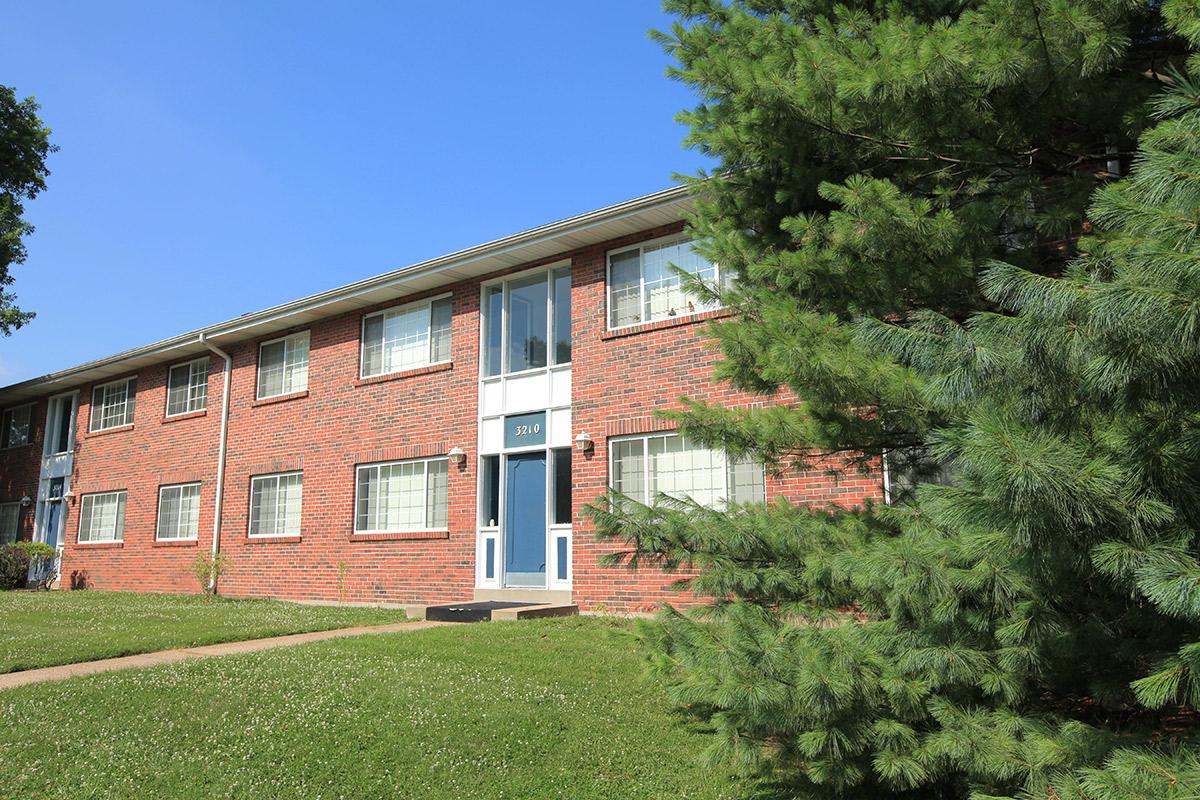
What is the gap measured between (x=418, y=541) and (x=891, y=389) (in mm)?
11374

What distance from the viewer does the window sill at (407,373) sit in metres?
14.9

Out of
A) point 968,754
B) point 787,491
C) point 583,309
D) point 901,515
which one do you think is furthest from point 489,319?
point 968,754

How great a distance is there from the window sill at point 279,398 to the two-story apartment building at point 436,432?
54mm

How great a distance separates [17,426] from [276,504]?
533 inches

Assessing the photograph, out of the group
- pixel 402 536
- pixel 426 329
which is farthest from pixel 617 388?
pixel 402 536

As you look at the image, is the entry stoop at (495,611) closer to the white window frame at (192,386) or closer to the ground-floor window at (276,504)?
the ground-floor window at (276,504)

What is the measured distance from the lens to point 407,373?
15.4m

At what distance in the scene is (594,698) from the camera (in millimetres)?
6781

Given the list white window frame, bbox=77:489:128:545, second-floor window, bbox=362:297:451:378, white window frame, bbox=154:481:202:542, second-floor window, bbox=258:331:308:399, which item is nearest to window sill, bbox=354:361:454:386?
second-floor window, bbox=362:297:451:378

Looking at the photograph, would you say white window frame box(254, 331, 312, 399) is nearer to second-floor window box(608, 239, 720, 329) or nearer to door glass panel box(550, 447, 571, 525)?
door glass panel box(550, 447, 571, 525)

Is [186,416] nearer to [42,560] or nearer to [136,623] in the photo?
[42,560]

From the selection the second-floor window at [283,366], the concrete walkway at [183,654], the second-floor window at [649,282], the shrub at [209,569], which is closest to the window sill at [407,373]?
the second-floor window at [283,366]

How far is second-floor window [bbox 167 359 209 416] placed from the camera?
64.7ft

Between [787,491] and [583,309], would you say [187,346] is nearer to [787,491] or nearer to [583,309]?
[583,309]
